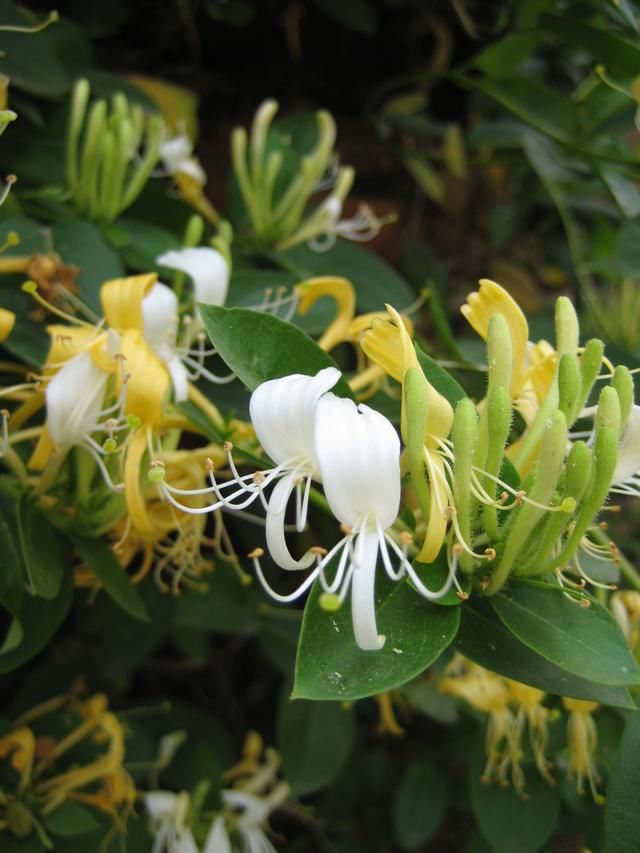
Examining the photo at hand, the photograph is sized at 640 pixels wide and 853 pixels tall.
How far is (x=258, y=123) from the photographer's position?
999mm

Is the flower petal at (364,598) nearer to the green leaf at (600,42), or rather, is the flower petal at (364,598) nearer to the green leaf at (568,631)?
the green leaf at (568,631)

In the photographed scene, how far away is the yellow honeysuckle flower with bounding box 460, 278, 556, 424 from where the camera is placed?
1.98 ft

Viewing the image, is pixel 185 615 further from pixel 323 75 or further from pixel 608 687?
pixel 323 75

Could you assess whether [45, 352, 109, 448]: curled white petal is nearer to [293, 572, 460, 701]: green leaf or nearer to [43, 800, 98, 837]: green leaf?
[293, 572, 460, 701]: green leaf

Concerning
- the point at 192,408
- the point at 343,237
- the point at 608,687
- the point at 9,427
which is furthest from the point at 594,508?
the point at 343,237

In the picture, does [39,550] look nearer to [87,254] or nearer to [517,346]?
[87,254]

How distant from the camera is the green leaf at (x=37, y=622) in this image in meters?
0.72

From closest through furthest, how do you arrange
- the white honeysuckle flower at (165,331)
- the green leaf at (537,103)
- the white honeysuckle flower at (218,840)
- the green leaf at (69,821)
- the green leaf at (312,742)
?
the white honeysuckle flower at (165,331) < the green leaf at (69,821) < the white honeysuckle flower at (218,840) < the green leaf at (312,742) < the green leaf at (537,103)

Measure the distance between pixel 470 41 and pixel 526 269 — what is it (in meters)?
0.52

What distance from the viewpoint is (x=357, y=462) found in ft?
1.50

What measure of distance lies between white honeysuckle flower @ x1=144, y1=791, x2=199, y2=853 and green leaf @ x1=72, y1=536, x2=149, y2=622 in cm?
28

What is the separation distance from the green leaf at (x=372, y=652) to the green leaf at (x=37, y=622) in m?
0.31

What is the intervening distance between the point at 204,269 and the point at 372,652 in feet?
1.18

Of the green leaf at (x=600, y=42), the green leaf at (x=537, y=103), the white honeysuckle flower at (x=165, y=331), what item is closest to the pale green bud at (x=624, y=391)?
the white honeysuckle flower at (x=165, y=331)
